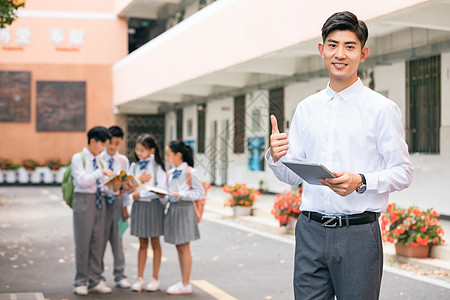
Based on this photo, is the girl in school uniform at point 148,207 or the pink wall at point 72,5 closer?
the girl in school uniform at point 148,207

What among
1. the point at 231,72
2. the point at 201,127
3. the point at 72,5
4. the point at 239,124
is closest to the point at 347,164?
the point at 231,72

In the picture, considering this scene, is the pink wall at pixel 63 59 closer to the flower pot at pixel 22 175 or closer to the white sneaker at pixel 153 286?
the flower pot at pixel 22 175

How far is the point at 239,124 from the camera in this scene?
21781 mm

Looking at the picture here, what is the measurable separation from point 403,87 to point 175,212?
786cm

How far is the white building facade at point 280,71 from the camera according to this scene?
41.8 ft

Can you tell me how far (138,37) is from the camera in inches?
1362

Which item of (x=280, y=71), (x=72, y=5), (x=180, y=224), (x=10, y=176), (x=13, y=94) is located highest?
(x=72, y=5)

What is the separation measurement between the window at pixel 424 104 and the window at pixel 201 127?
44.1ft

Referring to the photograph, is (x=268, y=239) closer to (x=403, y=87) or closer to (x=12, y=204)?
(x=403, y=87)

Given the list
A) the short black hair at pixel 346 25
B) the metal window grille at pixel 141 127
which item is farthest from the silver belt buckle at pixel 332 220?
the metal window grille at pixel 141 127

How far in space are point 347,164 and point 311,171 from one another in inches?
12.1

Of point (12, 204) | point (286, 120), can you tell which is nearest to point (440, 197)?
point (286, 120)

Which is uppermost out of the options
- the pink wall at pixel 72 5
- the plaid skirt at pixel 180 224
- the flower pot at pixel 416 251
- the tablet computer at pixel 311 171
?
the pink wall at pixel 72 5

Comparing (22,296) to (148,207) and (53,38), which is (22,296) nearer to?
(148,207)
